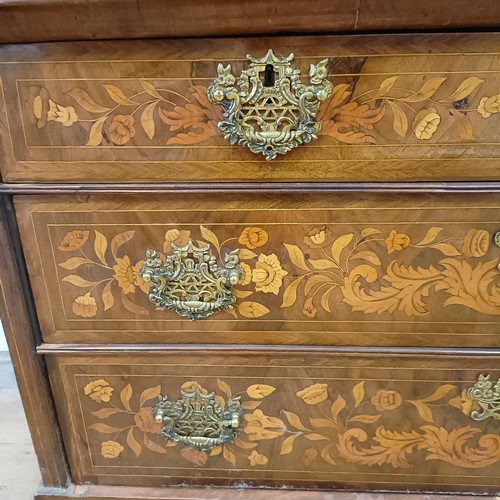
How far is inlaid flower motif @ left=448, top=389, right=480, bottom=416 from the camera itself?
854 mm

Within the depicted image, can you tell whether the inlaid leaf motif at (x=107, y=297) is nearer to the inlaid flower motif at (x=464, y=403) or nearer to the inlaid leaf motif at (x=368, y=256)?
the inlaid leaf motif at (x=368, y=256)

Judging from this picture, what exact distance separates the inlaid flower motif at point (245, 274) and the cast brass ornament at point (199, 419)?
0.72ft

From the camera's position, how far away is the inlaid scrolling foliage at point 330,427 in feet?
2.85

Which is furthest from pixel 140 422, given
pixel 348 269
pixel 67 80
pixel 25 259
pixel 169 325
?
pixel 67 80

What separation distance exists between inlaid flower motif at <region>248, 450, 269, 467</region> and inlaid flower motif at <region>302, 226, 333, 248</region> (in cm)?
41

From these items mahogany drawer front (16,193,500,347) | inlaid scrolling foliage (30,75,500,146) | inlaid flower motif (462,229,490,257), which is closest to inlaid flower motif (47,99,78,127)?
inlaid scrolling foliage (30,75,500,146)

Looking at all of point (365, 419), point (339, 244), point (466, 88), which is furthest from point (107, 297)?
point (466, 88)

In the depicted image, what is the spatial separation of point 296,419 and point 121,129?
0.55 meters

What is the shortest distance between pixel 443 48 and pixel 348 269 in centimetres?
32

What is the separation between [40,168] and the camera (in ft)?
2.39

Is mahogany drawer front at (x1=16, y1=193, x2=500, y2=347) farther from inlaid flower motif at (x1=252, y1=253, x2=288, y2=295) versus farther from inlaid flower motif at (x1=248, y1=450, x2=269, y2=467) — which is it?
inlaid flower motif at (x1=248, y1=450, x2=269, y2=467)

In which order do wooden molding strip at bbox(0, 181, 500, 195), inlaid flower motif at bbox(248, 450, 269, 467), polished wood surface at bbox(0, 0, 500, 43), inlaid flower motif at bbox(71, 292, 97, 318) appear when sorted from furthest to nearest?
inlaid flower motif at bbox(248, 450, 269, 467) < inlaid flower motif at bbox(71, 292, 97, 318) < wooden molding strip at bbox(0, 181, 500, 195) < polished wood surface at bbox(0, 0, 500, 43)

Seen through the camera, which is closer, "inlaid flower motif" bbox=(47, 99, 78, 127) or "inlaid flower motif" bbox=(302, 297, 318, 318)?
"inlaid flower motif" bbox=(47, 99, 78, 127)

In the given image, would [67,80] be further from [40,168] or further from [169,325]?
[169,325]
